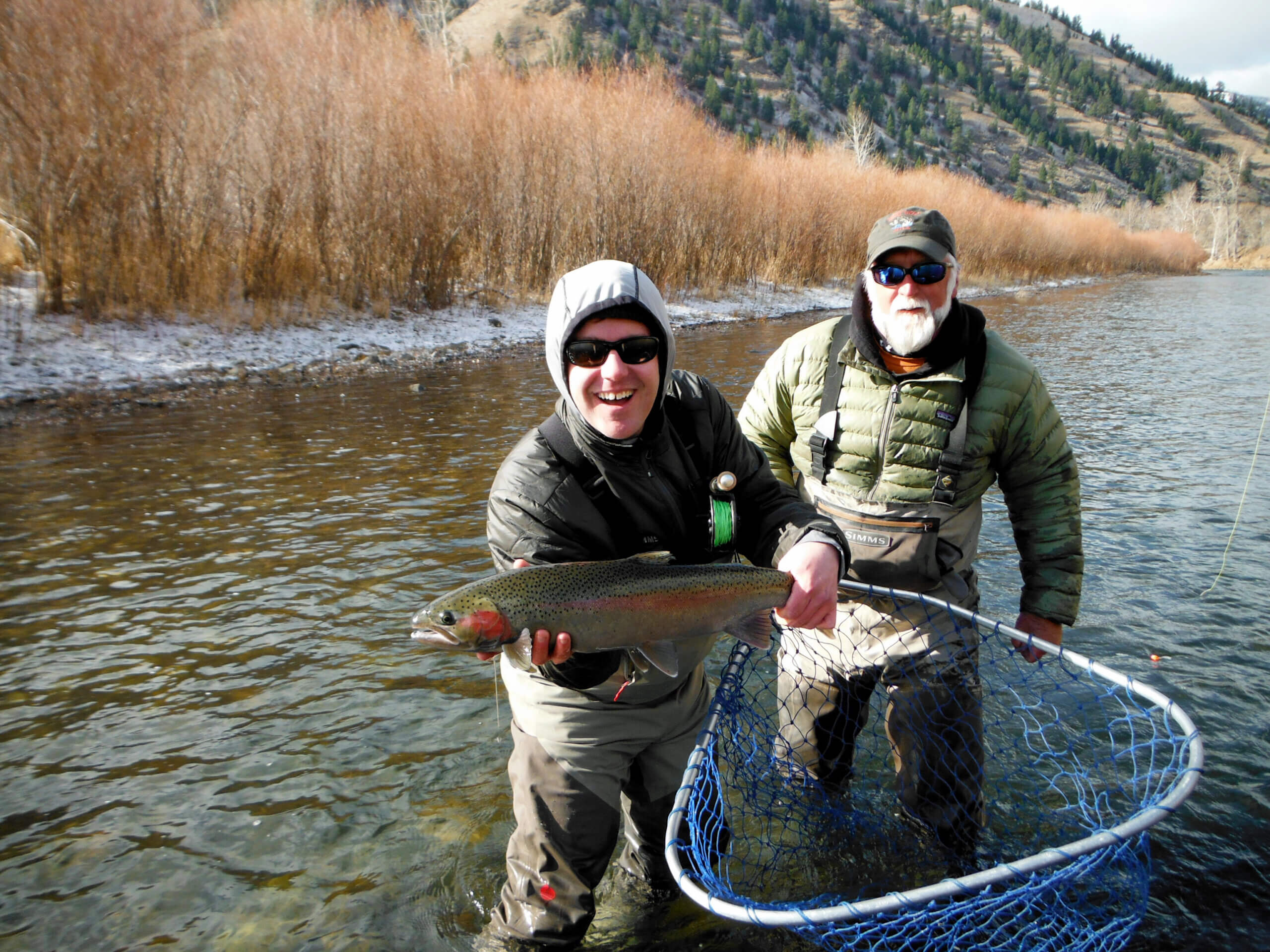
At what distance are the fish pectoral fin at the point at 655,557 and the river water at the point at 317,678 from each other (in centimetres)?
158

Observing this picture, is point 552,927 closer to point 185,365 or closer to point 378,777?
point 378,777

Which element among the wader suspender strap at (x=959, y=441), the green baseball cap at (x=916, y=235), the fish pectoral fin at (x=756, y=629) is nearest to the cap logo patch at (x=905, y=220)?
the green baseball cap at (x=916, y=235)

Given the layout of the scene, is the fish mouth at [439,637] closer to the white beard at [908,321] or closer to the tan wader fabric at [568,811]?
the tan wader fabric at [568,811]

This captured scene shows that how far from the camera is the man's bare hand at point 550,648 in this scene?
2.27 m

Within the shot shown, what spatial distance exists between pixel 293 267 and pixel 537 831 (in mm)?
18261

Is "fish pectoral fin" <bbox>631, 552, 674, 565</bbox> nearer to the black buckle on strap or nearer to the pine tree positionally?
the black buckle on strap

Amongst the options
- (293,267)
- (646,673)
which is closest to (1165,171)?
(293,267)

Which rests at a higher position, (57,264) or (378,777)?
(57,264)

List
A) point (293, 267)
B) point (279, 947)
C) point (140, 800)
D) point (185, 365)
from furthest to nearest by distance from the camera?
1. point (293, 267)
2. point (185, 365)
3. point (140, 800)
4. point (279, 947)

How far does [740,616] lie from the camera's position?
2.61m

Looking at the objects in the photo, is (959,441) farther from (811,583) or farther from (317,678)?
(317,678)

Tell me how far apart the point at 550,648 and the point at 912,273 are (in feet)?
6.27

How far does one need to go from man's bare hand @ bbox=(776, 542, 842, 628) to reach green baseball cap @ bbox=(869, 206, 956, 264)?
1.18 metres

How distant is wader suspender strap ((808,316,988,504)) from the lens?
303cm
